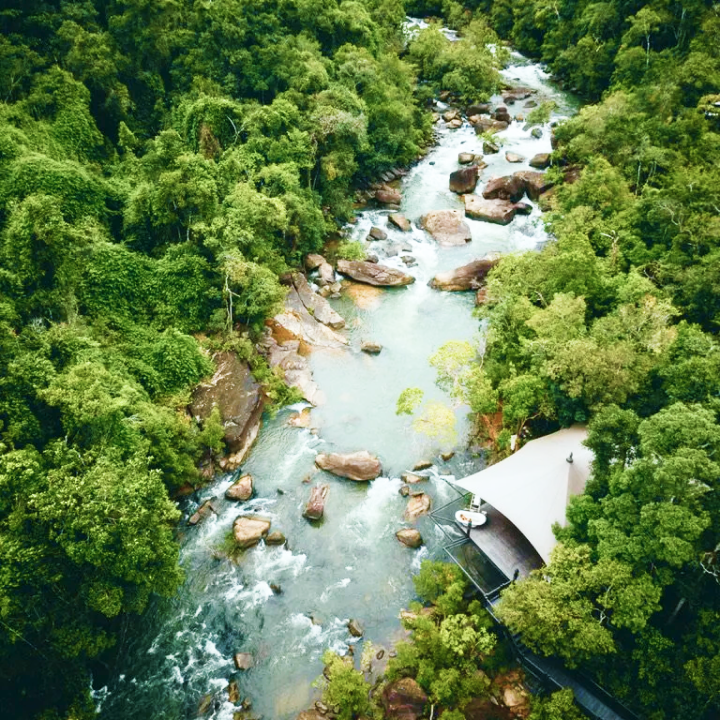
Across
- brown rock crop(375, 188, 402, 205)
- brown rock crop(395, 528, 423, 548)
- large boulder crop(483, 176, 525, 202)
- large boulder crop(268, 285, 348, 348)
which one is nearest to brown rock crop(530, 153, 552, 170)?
large boulder crop(483, 176, 525, 202)

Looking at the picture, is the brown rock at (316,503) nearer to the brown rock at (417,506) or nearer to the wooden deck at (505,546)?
the brown rock at (417,506)

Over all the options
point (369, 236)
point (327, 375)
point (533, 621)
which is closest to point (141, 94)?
point (369, 236)

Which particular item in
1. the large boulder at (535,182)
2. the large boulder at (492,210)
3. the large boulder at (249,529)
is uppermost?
the large boulder at (535,182)

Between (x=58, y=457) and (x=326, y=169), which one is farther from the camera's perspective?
(x=326, y=169)

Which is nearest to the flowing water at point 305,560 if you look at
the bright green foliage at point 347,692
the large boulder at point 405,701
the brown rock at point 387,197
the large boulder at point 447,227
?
the bright green foliage at point 347,692

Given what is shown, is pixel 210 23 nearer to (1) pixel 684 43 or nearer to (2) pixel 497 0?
(1) pixel 684 43

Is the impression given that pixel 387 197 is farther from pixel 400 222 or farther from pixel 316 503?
pixel 316 503
